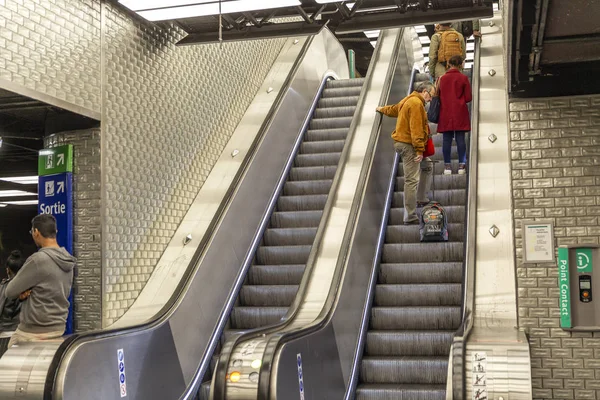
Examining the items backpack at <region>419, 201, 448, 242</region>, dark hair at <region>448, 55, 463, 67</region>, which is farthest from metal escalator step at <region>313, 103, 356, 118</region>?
backpack at <region>419, 201, 448, 242</region>

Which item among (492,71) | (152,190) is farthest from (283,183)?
(492,71)

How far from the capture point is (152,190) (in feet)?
25.5

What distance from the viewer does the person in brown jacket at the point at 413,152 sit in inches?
320

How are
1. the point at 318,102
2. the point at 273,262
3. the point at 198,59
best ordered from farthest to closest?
the point at 318,102 → the point at 198,59 → the point at 273,262

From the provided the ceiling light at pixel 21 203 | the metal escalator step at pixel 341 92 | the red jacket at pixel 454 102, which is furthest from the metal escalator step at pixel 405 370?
the ceiling light at pixel 21 203

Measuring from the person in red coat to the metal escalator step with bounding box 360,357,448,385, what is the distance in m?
2.94

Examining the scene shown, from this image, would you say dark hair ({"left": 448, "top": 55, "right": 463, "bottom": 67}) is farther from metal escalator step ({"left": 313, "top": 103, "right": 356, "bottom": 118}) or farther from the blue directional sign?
the blue directional sign

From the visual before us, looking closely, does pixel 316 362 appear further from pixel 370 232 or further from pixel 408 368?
pixel 370 232

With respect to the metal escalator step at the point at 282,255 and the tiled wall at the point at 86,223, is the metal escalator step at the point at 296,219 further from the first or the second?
the tiled wall at the point at 86,223

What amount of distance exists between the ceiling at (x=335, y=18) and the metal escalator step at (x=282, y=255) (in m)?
2.29

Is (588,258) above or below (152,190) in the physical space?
below

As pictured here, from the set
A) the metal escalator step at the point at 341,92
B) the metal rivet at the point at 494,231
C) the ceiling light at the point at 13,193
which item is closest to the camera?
the metal rivet at the point at 494,231

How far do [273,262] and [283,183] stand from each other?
4.87ft

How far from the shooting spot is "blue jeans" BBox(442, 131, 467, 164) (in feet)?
29.1
